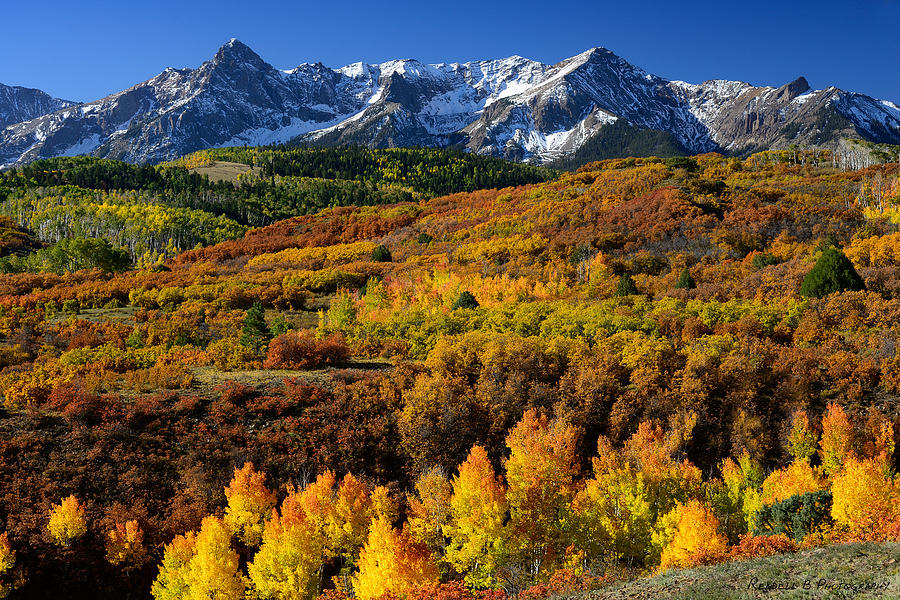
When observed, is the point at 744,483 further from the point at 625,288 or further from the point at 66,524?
the point at 66,524

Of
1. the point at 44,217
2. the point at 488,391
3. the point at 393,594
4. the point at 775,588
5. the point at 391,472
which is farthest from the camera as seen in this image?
the point at 44,217

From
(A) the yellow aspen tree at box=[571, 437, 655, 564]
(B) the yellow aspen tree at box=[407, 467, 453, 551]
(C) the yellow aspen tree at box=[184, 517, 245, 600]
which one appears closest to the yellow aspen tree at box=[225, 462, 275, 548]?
(C) the yellow aspen tree at box=[184, 517, 245, 600]

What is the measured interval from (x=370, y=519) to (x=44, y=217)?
152019 mm

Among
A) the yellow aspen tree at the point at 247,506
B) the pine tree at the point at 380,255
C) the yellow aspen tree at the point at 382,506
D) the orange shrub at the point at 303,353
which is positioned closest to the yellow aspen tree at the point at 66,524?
the yellow aspen tree at the point at 247,506

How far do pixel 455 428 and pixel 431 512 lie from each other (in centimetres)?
675

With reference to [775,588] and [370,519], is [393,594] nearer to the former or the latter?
[370,519]

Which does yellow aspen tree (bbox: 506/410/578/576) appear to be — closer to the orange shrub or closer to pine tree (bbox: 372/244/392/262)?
the orange shrub

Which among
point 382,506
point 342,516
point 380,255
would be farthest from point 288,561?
point 380,255

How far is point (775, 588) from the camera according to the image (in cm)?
1522

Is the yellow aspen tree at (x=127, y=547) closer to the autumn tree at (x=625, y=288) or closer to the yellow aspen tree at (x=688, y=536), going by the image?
the yellow aspen tree at (x=688, y=536)

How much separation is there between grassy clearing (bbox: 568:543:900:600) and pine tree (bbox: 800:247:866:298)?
93.6 feet

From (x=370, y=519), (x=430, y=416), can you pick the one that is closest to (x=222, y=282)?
(x=430, y=416)

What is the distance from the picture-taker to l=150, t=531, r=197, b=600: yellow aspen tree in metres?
22.6

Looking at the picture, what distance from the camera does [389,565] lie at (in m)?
21.3
